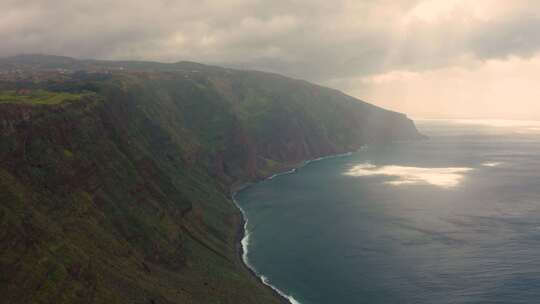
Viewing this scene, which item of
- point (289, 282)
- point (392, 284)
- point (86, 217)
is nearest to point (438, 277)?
point (392, 284)

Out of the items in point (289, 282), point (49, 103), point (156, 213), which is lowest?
point (289, 282)

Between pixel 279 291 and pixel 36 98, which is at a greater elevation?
pixel 36 98

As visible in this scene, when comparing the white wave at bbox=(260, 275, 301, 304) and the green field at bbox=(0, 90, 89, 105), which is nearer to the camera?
the white wave at bbox=(260, 275, 301, 304)

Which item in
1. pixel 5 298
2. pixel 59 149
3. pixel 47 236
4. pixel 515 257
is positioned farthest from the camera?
pixel 515 257

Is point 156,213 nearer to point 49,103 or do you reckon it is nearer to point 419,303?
point 49,103

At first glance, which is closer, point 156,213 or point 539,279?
point 539,279

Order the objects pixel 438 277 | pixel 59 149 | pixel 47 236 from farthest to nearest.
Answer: pixel 438 277 < pixel 59 149 < pixel 47 236

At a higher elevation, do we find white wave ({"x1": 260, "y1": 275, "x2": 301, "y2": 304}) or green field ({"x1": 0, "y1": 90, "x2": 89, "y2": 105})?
green field ({"x1": 0, "y1": 90, "x2": 89, "y2": 105})

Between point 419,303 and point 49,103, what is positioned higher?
point 49,103

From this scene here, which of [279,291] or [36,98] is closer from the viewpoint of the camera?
[279,291]

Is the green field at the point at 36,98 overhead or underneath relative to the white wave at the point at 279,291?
overhead

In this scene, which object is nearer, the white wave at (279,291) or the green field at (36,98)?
the white wave at (279,291)
